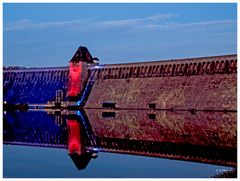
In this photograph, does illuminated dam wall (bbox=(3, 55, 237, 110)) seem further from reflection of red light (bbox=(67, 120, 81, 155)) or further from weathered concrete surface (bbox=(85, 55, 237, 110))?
reflection of red light (bbox=(67, 120, 81, 155))

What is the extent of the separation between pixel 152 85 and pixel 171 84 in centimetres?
171

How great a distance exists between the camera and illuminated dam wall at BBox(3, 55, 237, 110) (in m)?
32.6

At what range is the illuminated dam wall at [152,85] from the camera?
32.6 m

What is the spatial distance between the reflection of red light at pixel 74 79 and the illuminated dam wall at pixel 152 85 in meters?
0.51

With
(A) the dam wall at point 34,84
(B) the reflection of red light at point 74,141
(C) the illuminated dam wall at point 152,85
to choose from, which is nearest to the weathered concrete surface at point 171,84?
(C) the illuminated dam wall at point 152,85

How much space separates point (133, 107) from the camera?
36.9m

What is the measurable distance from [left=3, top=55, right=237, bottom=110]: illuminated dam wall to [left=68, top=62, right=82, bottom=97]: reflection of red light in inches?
19.9

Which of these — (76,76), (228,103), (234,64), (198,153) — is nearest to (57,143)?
(198,153)

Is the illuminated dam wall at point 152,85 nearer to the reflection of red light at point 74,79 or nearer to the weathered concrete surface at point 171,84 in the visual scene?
the weathered concrete surface at point 171,84

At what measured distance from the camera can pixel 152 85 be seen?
37094 millimetres

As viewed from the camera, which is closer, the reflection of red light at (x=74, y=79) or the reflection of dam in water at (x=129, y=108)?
the reflection of dam in water at (x=129, y=108)

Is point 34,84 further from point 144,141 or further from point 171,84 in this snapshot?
point 144,141

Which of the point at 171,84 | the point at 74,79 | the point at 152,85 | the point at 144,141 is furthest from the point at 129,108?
the point at 144,141

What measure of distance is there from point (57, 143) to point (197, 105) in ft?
67.4
